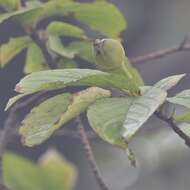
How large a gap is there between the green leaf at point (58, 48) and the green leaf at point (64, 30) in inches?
0.6

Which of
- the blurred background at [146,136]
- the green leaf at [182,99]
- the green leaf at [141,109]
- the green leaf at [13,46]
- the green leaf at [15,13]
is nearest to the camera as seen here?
the green leaf at [141,109]

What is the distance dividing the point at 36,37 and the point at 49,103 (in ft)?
1.43

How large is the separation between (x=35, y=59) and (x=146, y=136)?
3.74 ft

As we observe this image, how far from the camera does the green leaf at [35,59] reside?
4.78ft

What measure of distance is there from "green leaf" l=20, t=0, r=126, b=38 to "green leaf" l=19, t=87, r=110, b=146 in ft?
1.22

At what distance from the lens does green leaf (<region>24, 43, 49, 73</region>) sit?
1.46 m

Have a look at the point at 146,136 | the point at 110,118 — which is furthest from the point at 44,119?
the point at 146,136

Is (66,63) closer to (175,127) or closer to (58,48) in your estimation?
(58,48)

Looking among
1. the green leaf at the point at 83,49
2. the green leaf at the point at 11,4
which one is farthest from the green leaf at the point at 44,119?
the green leaf at the point at 11,4

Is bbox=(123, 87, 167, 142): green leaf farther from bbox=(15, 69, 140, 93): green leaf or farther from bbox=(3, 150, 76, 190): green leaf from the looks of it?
bbox=(3, 150, 76, 190): green leaf

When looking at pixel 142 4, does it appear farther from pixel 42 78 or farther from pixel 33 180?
pixel 42 78

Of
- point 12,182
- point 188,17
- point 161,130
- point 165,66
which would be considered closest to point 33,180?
point 12,182

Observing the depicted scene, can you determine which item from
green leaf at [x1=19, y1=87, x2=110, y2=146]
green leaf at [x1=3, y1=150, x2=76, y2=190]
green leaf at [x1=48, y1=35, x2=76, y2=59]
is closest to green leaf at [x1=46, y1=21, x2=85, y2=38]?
green leaf at [x1=48, y1=35, x2=76, y2=59]

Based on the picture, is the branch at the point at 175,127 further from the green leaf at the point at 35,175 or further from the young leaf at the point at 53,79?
the green leaf at the point at 35,175
